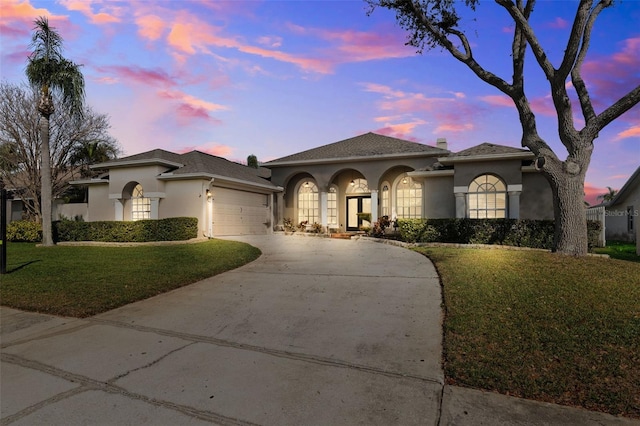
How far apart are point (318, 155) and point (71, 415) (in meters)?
18.2

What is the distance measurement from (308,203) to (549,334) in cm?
1774

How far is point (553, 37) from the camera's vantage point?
10.8 meters

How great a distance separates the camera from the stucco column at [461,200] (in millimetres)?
15875

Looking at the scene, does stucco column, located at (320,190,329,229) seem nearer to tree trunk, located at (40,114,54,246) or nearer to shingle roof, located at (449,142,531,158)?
shingle roof, located at (449,142,531,158)

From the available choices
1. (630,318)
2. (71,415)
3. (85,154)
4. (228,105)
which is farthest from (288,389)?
(85,154)

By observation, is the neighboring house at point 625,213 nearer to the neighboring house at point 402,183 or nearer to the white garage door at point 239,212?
the neighboring house at point 402,183

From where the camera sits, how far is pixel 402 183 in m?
19.3

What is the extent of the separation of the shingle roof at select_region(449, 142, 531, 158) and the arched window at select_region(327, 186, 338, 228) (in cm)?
701

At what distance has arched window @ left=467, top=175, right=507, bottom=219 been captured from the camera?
16078 mm

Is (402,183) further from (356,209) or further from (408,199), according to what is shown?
(356,209)

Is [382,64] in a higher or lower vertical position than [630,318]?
higher

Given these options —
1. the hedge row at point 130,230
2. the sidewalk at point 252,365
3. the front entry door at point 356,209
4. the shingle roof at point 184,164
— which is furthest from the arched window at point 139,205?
the sidewalk at point 252,365

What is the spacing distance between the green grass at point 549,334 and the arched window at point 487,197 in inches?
350

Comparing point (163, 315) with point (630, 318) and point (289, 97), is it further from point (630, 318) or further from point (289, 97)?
point (289, 97)
